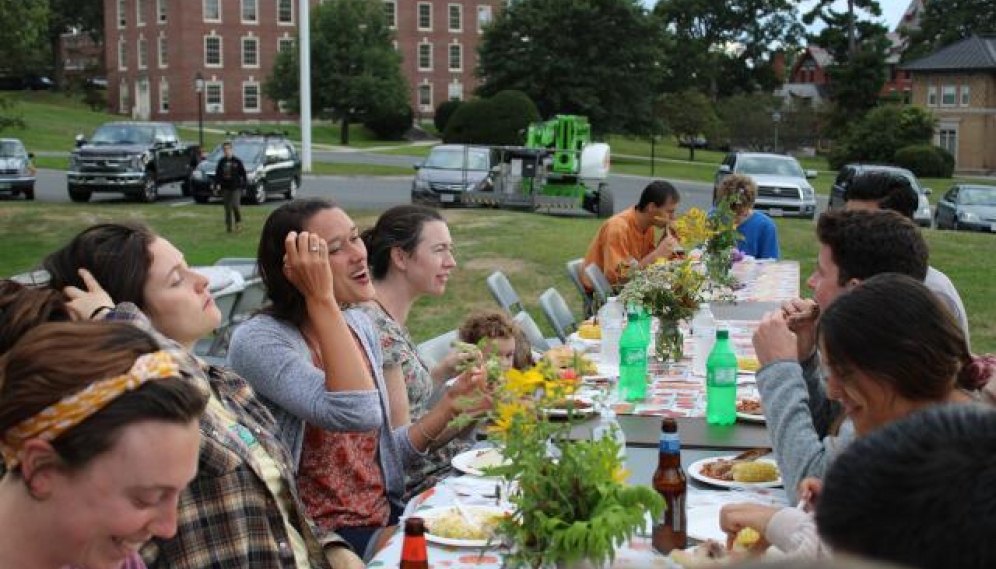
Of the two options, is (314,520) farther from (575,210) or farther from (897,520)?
(575,210)

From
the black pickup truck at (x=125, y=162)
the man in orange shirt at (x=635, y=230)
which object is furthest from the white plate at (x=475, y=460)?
the black pickup truck at (x=125, y=162)

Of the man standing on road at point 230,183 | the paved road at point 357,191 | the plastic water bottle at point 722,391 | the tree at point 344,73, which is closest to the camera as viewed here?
the plastic water bottle at point 722,391

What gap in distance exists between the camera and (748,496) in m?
4.17

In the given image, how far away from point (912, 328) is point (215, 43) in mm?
76575

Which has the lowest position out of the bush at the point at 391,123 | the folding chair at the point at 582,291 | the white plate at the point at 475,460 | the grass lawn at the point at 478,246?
the grass lawn at the point at 478,246

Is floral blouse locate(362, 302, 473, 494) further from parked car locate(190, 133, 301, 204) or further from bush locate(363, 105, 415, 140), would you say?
bush locate(363, 105, 415, 140)

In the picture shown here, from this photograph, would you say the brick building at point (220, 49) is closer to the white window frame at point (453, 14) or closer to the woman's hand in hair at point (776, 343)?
the white window frame at point (453, 14)

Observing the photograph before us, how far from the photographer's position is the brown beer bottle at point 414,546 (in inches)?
120

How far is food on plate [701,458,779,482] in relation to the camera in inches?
171

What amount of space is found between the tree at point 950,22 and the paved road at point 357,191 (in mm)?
40620

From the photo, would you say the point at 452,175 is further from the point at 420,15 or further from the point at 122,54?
the point at 122,54

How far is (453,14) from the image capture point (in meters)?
82.8

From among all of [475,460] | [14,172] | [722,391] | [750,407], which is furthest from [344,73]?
[475,460]

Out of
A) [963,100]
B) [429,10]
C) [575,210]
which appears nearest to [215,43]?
[429,10]
